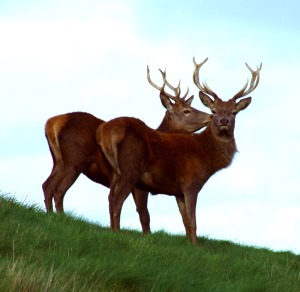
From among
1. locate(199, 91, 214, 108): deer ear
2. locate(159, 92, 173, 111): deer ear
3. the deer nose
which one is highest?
locate(159, 92, 173, 111): deer ear

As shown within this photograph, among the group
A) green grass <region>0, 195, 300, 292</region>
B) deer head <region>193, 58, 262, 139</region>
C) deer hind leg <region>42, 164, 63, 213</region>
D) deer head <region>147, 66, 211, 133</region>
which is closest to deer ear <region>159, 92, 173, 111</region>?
deer head <region>147, 66, 211, 133</region>

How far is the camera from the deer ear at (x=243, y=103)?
553 inches

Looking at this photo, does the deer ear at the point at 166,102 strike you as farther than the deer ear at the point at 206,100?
Yes

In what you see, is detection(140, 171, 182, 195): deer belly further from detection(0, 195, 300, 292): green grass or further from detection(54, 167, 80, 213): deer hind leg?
detection(54, 167, 80, 213): deer hind leg

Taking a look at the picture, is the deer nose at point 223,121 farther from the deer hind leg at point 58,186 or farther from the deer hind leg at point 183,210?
the deer hind leg at point 58,186

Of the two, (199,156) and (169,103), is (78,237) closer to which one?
(199,156)

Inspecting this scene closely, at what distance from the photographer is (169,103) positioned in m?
16.1

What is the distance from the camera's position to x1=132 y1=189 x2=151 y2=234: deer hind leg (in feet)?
45.4

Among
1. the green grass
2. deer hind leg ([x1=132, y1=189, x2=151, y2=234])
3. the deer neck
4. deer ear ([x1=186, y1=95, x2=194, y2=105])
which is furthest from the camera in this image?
deer ear ([x1=186, y1=95, x2=194, y2=105])

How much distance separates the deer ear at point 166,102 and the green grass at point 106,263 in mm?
4498

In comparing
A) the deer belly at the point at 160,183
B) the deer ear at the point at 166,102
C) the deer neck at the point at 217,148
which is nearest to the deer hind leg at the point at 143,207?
the deer belly at the point at 160,183

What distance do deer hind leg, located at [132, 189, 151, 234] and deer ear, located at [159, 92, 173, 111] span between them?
8.44ft

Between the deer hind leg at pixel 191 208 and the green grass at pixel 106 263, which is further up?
the deer hind leg at pixel 191 208

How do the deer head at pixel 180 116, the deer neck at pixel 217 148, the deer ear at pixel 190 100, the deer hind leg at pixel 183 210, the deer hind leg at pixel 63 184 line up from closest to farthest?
the deer hind leg at pixel 183 210 → the deer hind leg at pixel 63 184 → the deer neck at pixel 217 148 → the deer head at pixel 180 116 → the deer ear at pixel 190 100
